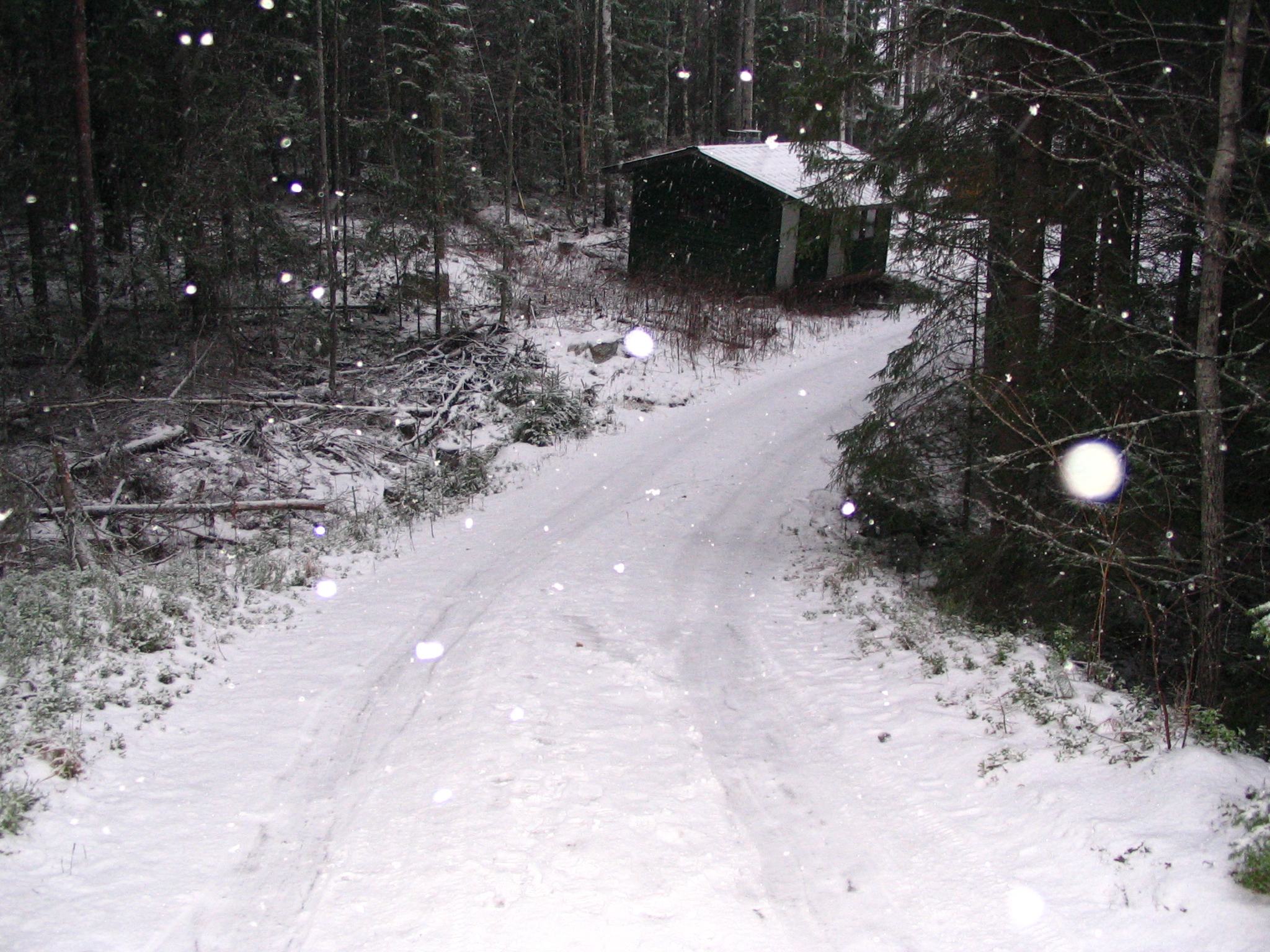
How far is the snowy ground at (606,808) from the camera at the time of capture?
4305 millimetres

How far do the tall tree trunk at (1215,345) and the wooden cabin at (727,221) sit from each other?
21.8m

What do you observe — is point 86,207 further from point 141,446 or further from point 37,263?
point 141,446

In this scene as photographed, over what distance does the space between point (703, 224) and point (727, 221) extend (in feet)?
3.35

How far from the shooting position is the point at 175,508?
35.4 ft

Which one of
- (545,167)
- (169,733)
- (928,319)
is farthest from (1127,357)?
(545,167)

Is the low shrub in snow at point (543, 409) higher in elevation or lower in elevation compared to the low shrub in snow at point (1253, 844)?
higher

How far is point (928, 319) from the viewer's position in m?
9.70

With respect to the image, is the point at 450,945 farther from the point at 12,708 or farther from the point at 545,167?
the point at 545,167

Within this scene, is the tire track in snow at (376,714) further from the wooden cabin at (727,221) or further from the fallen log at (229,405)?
the wooden cabin at (727,221)

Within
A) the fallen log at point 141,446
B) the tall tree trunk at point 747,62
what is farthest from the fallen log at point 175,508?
the tall tree trunk at point 747,62

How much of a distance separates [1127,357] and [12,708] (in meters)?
9.61

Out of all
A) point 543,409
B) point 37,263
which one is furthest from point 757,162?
point 37,263

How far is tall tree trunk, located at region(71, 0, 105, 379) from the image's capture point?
56.2 ft

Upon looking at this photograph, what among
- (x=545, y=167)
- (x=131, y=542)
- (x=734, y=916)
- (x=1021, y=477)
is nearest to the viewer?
(x=734, y=916)
